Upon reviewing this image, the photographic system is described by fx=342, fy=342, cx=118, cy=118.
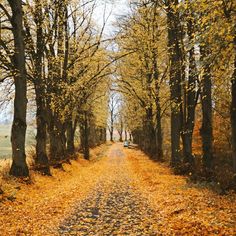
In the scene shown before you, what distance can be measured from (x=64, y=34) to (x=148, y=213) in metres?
16.5

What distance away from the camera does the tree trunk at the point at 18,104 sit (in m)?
15.0

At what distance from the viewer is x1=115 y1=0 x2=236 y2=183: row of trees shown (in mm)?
8711

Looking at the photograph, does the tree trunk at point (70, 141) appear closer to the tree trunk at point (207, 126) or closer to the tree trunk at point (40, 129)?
the tree trunk at point (40, 129)

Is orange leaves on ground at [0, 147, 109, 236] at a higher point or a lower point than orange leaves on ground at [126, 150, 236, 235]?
lower

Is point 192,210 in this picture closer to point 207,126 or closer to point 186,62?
point 186,62

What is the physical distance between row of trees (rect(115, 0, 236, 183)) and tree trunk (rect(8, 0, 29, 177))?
6293mm

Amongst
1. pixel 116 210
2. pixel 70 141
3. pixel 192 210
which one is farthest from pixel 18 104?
pixel 70 141

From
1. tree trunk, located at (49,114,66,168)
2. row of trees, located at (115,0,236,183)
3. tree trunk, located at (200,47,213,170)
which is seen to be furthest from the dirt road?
tree trunk, located at (49,114,66,168)

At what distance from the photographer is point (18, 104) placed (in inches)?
598

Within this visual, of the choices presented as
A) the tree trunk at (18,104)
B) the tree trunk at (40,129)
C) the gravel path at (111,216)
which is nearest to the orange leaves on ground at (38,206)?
the gravel path at (111,216)

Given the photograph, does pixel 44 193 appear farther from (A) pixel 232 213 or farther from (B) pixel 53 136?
(B) pixel 53 136

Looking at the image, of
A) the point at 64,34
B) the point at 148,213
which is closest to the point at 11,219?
the point at 148,213

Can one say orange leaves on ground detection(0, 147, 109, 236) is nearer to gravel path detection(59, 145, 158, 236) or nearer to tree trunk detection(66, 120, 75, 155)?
gravel path detection(59, 145, 158, 236)

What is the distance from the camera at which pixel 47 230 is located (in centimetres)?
809
